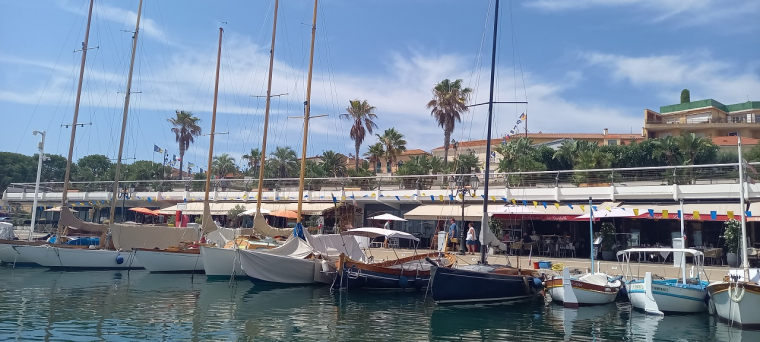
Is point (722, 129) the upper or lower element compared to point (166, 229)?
upper

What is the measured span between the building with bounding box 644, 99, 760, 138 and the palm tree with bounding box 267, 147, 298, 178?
41406 millimetres

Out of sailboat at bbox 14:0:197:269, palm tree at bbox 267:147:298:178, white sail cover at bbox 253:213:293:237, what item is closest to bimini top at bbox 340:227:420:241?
white sail cover at bbox 253:213:293:237

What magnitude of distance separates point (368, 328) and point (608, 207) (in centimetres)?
1556

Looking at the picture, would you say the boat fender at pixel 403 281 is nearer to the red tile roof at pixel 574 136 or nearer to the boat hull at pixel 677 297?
the boat hull at pixel 677 297

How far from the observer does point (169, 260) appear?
26688 millimetres

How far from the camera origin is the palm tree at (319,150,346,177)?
49.0 metres

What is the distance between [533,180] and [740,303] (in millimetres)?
16642

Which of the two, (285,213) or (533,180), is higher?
(533,180)

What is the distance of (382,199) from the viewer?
35.5m

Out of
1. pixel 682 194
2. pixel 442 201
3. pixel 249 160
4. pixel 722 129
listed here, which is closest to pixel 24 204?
pixel 249 160

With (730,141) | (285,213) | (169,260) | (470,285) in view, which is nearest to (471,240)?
(470,285)

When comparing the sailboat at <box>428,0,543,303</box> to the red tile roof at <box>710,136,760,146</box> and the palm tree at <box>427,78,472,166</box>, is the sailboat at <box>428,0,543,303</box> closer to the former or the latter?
the palm tree at <box>427,78,472,166</box>

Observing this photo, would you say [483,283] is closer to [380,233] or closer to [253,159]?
[380,233]

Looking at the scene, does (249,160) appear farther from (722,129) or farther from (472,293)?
(722,129)
